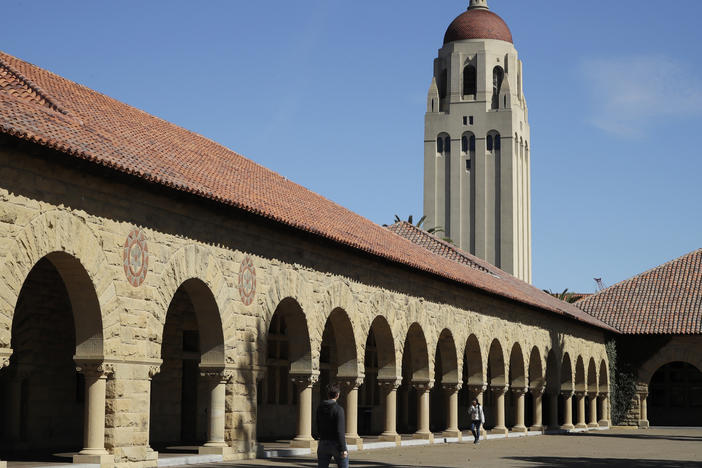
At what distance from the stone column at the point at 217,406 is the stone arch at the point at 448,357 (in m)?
11.3

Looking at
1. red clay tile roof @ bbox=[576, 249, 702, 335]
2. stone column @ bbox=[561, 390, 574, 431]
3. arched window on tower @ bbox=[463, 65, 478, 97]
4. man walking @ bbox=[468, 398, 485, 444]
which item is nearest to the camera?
man walking @ bbox=[468, 398, 485, 444]

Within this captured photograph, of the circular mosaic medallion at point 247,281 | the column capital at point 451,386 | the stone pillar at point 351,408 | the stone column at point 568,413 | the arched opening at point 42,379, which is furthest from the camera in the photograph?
the stone column at point 568,413

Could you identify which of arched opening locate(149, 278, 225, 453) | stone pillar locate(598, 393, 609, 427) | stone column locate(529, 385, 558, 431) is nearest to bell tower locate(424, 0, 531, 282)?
stone pillar locate(598, 393, 609, 427)

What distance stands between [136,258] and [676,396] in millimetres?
35338

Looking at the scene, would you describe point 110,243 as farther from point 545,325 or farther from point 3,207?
point 545,325

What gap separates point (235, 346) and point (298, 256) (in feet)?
9.46

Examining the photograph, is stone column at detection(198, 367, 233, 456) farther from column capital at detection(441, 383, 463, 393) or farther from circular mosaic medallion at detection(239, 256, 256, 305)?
column capital at detection(441, 383, 463, 393)

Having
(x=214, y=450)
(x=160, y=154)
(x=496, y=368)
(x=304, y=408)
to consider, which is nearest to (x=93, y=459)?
(x=214, y=450)

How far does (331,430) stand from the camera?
12.4 metres

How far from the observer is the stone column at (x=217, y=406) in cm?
1828

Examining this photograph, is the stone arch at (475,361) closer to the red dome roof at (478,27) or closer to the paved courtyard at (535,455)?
the paved courtyard at (535,455)

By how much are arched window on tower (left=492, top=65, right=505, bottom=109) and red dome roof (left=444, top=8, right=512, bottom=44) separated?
274 cm

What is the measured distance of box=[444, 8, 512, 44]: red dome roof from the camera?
93.0m

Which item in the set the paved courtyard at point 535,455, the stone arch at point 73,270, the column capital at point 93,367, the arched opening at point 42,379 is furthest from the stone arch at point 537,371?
the column capital at point 93,367
